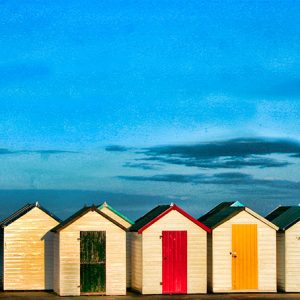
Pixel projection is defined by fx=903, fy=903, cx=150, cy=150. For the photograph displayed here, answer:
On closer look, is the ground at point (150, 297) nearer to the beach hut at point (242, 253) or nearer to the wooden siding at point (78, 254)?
the wooden siding at point (78, 254)

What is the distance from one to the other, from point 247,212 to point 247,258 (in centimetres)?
208

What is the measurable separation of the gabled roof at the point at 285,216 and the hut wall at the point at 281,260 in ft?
1.65

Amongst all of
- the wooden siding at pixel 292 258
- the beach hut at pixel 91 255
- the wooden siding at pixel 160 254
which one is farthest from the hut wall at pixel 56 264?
the wooden siding at pixel 292 258

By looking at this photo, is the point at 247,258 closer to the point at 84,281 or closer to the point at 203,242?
the point at 203,242

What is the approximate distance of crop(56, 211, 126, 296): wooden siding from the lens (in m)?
38.7

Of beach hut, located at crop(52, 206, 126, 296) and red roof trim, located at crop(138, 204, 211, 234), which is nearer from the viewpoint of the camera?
beach hut, located at crop(52, 206, 126, 296)

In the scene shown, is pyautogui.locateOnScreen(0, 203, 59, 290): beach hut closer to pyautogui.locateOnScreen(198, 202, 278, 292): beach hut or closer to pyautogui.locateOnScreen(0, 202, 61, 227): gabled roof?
pyautogui.locateOnScreen(0, 202, 61, 227): gabled roof

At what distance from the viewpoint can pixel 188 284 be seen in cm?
4003

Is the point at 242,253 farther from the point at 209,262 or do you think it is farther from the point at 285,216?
the point at 285,216

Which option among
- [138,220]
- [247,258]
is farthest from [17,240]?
[247,258]

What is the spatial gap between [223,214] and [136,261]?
466cm

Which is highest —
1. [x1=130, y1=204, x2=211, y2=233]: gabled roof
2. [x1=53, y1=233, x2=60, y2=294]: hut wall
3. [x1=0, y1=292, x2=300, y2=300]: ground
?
[x1=130, y1=204, x2=211, y2=233]: gabled roof

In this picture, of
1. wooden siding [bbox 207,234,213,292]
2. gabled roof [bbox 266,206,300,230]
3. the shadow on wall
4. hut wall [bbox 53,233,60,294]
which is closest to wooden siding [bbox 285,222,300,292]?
gabled roof [bbox 266,206,300,230]

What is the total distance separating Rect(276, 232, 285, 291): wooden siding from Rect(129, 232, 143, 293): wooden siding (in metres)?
6.59
